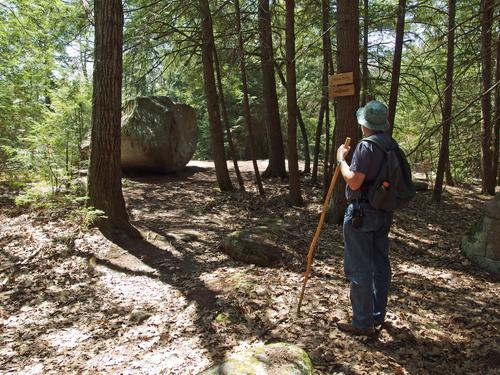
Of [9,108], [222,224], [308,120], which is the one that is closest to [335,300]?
[222,224]

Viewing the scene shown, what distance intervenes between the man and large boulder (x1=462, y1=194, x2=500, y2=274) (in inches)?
131

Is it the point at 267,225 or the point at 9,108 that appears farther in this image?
the point at 9,108

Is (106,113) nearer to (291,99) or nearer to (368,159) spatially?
(291,99)

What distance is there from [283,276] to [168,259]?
1.88 m

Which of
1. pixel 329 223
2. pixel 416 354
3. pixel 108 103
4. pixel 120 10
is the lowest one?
pixel 416 354

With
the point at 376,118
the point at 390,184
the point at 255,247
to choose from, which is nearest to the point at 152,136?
the point at 255,247

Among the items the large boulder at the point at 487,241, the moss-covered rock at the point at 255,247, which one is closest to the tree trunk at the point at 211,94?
the moss-covered rock at the point at 255,247

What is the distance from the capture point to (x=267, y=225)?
725 cm

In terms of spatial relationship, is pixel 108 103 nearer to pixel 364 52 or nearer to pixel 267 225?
pixel 267 225

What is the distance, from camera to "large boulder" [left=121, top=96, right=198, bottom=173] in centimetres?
1239

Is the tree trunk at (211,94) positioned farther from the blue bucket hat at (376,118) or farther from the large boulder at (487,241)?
the blue bucket hat at (376,118)

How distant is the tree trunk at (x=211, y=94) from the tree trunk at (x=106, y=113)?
13.1 feet

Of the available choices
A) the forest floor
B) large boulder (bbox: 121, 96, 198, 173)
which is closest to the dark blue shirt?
the forest floor

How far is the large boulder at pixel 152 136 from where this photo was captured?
12391 mm
